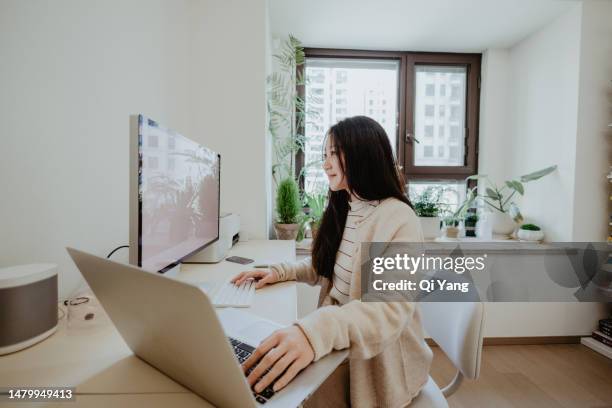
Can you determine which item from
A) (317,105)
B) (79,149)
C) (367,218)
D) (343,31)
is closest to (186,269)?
(79,149)

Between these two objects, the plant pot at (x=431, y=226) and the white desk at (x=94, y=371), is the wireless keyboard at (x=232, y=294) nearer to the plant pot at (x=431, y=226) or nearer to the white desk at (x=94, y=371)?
the white desk at (x=94, y=371)

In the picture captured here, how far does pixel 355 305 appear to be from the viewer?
2.19 feet

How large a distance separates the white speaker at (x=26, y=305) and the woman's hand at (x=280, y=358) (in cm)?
45

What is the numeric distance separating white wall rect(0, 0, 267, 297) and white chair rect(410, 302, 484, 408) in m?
1.13

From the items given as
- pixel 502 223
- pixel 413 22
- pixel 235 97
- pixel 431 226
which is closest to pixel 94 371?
pixel 235 97

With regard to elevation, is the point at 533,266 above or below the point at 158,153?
below

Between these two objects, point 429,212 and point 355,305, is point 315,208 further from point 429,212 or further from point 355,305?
point 355,305

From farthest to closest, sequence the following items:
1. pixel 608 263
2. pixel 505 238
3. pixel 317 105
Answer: pixel 317 105
pixel 505 238
pixel 608 263

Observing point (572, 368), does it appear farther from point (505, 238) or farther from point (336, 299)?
point (336, 299)

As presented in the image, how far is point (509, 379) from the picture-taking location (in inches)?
71.6

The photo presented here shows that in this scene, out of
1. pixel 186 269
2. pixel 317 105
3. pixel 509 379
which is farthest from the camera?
pixel 317 105

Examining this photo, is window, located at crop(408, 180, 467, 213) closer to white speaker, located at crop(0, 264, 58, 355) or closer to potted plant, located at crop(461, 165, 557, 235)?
potted plant, located at crop(461, 165, 557, 235)

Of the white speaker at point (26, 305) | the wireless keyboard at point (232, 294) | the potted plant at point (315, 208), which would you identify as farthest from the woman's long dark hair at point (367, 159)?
the potted plant at point (315, 208)

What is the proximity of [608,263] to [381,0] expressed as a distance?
7.41 feet
